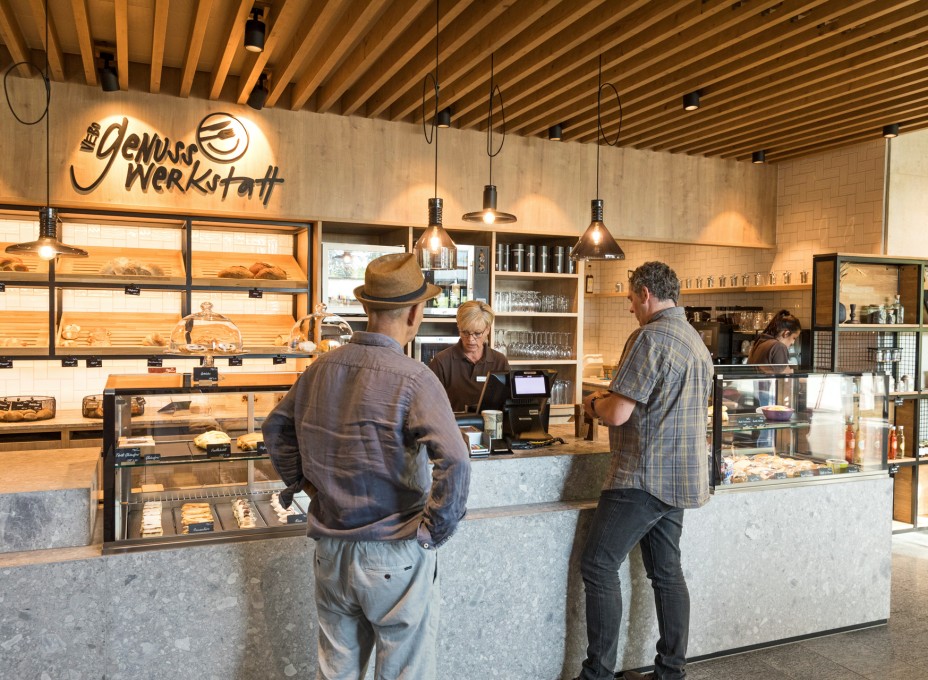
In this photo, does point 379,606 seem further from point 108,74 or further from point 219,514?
point 108,74

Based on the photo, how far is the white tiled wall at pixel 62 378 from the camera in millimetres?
5496

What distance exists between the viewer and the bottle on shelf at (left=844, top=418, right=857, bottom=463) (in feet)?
12.9

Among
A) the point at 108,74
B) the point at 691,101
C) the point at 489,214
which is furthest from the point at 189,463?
the point at 691,101

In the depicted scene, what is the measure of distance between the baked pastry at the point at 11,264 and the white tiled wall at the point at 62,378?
2.60 ft

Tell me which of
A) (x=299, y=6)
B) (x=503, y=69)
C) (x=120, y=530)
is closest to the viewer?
(x=120, y=530)

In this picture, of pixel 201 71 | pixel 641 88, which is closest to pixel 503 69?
pixel 641 88

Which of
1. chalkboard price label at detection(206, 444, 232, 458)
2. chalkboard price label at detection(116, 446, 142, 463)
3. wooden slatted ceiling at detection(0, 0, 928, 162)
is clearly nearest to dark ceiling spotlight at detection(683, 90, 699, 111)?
wooden slatted ceiling at detection(0, 0, 928, 162)

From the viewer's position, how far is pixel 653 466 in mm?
2904

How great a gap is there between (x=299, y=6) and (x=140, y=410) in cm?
226

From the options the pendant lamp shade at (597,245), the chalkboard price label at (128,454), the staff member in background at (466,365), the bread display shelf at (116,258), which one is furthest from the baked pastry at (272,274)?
the chalkboard price label at (128,454)

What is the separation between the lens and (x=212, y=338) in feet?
10.2

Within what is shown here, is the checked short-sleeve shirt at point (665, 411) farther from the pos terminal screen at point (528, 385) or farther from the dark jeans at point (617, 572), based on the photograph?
the pos terminal screen at point (528, 385)

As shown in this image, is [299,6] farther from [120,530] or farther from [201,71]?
[120,530]

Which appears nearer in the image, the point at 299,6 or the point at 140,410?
the point at 140,410
